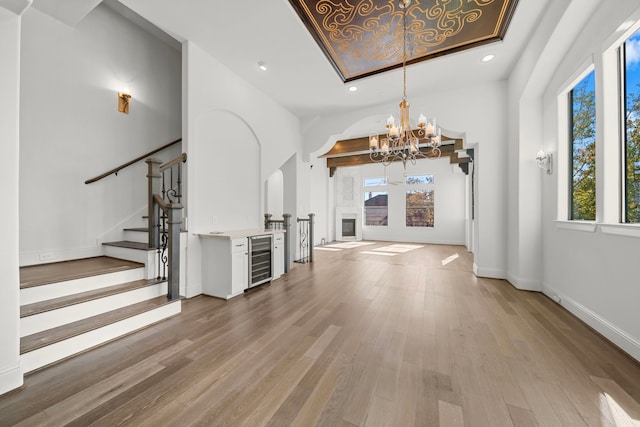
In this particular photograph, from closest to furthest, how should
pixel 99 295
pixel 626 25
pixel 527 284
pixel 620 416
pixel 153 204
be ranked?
pixel 620 416
pixel 626 25
pixel 99 295
pixel 153 204
pixel 527 284

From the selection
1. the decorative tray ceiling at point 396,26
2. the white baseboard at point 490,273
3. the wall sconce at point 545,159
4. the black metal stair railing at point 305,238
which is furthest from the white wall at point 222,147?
the wall sconce at point 545,159

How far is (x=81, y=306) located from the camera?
2.15 meters

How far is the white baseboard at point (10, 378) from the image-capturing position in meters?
1.48

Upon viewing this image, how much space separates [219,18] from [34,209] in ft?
10.7

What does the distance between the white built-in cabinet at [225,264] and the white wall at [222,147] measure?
13 cm

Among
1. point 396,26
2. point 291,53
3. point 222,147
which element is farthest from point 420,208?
point 222,147

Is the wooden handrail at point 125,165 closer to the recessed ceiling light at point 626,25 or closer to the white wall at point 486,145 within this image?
A: the white wall at point 486,145

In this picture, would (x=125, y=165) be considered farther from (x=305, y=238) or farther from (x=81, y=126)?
(x=305, y=238)

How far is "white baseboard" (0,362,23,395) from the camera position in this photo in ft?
4.86

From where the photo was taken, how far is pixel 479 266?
430 centimetres

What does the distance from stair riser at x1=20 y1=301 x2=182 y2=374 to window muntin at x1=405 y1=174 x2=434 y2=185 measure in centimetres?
954

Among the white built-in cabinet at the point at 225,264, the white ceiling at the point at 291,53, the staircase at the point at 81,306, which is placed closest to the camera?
the staircase at the point at 81,306

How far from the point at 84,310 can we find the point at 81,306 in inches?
1.9

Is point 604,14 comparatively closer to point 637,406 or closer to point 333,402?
point 637,406
